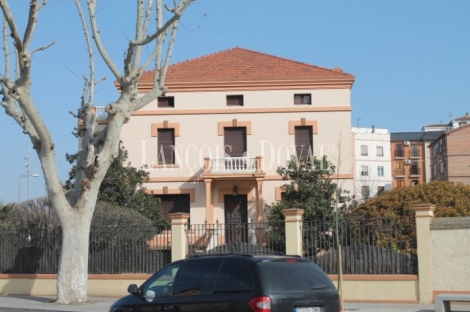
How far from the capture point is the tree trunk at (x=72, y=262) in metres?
19.4

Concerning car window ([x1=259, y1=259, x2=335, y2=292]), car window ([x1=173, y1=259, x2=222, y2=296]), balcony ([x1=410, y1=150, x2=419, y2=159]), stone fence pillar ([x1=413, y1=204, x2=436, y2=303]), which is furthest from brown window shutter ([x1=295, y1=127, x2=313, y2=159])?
balcony ([x1=410, y1=150, x2=419, y2=159])

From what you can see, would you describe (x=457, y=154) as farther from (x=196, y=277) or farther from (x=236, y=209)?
(x=196, y=277)

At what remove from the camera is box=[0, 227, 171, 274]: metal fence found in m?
22.0

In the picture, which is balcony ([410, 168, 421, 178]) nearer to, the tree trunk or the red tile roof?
the red tile roof

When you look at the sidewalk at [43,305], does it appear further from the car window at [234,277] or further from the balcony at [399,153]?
the balcony at [399,153]

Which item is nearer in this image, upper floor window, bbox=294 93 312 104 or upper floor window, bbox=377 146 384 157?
upper floor window, bbox=294 93 312 104

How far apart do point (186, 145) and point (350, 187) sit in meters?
8.04

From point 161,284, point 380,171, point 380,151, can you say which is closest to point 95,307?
point 161,284

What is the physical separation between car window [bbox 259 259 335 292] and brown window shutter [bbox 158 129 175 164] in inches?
988

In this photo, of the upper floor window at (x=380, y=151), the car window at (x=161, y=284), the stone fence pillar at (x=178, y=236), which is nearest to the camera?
the car window at (x=161, y=284)

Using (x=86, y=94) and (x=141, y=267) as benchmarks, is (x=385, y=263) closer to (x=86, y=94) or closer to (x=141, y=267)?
(x=141, y=267)

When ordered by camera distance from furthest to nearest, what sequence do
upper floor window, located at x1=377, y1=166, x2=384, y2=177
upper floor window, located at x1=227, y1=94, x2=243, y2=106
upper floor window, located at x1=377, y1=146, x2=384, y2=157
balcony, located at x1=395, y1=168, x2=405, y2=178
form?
1. balcony, located at x1=395, y1=168, x2=405, y2=178
2. upper floor window, located at x1=377, y1=146, x2=384, y2=157
3. upper floor window, located at x1=377, y1=166, x2=384, y2=177
4. upper floor window, located at x1=227, y1=94, x2=243, y2=106

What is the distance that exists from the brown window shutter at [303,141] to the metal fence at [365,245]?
14537mm

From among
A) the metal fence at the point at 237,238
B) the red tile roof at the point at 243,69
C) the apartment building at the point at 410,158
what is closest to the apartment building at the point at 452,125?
the apartment building at the point at 410,158
